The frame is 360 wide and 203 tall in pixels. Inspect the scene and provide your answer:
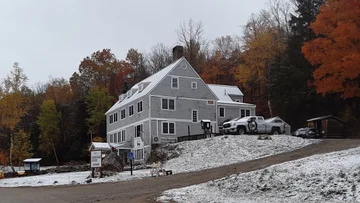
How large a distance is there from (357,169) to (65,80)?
283 ft

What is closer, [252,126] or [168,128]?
[252,126]

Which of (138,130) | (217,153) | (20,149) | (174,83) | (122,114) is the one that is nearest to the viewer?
(217,153)

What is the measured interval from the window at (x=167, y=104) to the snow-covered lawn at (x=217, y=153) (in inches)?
397

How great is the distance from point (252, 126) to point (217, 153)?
30.0ft

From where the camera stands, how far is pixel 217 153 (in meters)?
35.4

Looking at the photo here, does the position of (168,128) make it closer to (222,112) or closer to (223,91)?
(222,112)

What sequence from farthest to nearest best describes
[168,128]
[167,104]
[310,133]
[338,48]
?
[167,104]
[168,128]
[310,133]
[338,48]

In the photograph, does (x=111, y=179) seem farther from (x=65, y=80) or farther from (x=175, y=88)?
(x=65, y=80)

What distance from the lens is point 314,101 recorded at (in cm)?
5200

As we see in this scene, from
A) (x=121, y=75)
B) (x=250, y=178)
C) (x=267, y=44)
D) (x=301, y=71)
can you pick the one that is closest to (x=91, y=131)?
(x=121, y=75)

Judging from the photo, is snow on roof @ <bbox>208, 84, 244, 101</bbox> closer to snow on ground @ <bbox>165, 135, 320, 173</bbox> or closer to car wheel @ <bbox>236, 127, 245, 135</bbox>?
car wheel @ <bbox>236, 127, 245, 135</bbox>

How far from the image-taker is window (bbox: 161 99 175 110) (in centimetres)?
4855

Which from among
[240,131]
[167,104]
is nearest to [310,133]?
[240,131]

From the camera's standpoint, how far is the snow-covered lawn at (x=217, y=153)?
107 feet
